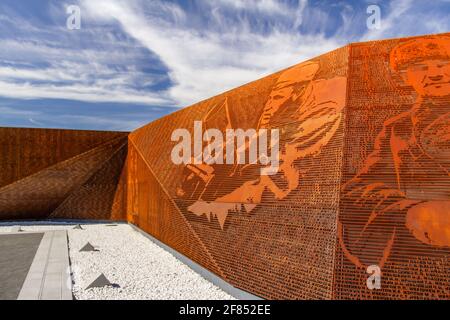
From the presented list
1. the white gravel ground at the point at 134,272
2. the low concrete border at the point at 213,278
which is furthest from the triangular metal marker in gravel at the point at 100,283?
the low concrete border at the point at 213,278

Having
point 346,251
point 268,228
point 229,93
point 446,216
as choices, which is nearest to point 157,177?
point 229,93

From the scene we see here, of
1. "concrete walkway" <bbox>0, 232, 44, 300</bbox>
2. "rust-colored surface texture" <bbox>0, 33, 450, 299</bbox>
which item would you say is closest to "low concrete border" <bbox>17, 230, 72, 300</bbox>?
"concrete walkway" <bbox>0, 232, 44, 300</bbox>

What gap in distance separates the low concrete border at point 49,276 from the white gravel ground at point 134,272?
22cm

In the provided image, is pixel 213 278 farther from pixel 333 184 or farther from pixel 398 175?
pixel 398 175

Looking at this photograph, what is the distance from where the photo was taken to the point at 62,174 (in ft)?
63.1

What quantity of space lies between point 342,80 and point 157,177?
7404 millimetres

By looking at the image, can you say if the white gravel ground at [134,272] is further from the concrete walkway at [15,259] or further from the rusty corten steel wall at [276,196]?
the concrete walkway at [15,259]

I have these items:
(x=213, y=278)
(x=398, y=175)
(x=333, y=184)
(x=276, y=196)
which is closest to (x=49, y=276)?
(x=213, y=278)

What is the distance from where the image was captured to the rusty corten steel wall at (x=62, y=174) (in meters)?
18.7

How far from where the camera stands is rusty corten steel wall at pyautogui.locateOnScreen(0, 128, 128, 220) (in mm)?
18656

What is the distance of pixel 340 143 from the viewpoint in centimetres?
685

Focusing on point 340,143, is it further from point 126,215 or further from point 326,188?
point 126,215

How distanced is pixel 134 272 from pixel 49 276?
1.94 meters
